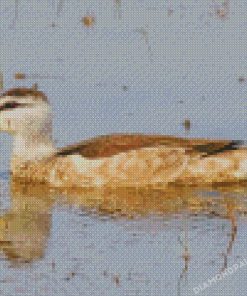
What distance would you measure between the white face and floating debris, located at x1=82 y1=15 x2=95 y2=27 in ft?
14.3

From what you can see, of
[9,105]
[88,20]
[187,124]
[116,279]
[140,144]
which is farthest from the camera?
[88,20]

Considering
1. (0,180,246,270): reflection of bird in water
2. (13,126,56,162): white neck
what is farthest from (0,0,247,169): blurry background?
(0,180,246,270): reflection of bird in water

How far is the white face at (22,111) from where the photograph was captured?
1520cm

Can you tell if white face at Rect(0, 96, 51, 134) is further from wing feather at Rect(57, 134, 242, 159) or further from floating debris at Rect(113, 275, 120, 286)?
floating debris at Rect(113, 275, 120, 286)

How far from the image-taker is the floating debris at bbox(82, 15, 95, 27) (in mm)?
19484

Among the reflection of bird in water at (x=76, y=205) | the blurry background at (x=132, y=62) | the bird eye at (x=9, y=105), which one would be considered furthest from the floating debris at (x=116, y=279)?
the blurry background at (x=132, y=62)

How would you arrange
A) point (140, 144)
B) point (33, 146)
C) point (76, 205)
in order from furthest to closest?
point (33, 146), point (140, 144), point (76, 205)

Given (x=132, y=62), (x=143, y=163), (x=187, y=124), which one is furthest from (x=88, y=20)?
(x=143, y=163)

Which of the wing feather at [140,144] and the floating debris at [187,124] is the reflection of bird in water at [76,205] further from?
the floating debris at [187,124]

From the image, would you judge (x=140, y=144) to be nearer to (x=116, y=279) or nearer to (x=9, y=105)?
(x=9, y=105)

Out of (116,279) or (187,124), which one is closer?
(116,279)

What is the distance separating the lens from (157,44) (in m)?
18.8

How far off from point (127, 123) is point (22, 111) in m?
1.23

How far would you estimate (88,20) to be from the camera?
64.2ft
